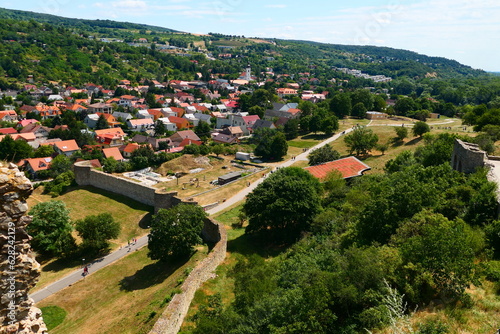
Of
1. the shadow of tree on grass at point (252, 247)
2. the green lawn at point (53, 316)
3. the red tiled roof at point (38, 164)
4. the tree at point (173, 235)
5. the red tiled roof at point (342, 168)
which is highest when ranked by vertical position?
the red tiled roof at point (342, 168)

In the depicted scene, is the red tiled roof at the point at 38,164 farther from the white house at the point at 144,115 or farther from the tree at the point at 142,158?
the white house at the point at 144,115

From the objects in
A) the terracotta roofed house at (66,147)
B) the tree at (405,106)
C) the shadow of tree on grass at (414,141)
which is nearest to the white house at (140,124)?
the terracotta roofed house at (66,147)

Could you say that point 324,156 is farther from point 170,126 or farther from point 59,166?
point 170,126

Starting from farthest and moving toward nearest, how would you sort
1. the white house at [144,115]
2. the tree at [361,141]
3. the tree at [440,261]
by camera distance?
the white house at [144,115] → the tree at [361,141] → the tree at [440,261]

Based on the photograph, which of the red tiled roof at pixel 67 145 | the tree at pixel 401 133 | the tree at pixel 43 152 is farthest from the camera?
the red tiled roof at pixel 67 145

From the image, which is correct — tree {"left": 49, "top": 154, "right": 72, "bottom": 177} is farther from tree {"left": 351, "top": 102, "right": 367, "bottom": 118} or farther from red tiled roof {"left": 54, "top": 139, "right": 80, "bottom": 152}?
tree {"left": 351, "top": 102, "right": 367, "bottom": 118}

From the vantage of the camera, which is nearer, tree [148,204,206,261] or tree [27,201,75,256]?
tree [148,204,206,261]

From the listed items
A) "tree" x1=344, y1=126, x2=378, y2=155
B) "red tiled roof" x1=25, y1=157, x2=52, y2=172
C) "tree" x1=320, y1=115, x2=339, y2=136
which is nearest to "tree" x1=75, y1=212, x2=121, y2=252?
"red tiled roof" x1=25, y1=157, x2=52, y2=172
